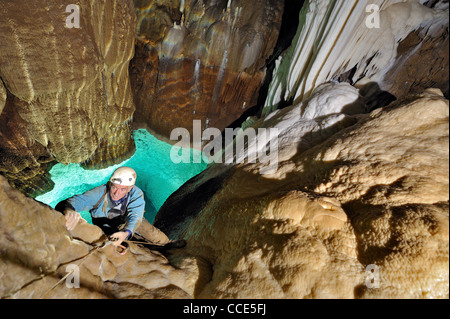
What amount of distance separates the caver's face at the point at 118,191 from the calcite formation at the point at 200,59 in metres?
3.71

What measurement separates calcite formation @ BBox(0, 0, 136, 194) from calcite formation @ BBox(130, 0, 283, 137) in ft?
1.94

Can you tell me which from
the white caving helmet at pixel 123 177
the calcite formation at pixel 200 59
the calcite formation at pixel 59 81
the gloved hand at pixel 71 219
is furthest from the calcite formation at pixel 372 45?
the gloved hand at pixel 71 219

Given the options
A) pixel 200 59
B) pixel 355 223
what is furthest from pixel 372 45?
pixel 200 59

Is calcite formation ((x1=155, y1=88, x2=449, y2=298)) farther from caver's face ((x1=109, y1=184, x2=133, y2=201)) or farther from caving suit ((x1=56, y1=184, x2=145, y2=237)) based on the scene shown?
caver's face ((x1=109, y1=184, x2=133, y2=201))

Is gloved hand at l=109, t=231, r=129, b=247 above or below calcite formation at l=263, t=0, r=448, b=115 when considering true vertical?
below

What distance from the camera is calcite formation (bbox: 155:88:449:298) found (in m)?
1.37

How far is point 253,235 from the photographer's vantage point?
2070 mm

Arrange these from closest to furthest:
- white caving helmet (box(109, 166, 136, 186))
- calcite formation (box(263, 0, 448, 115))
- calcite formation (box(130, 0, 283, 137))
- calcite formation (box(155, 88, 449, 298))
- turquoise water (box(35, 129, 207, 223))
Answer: calcite formation (box(155, 88, 449, 298)), white caving helmet (box(109, 166, 136, 186)), calcite formation (box(263, 0, 448, 115)), calcite formation (box(130, 0, 283, 137)), turquoise water (box(35, 129, 207, 223))

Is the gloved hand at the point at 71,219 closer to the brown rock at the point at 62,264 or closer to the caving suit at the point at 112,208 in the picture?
the brown rock at the point at 62,264

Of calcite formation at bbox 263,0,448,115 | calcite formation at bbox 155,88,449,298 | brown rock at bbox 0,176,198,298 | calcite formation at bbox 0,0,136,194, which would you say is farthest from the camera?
calcite formation at bbox 0,0,136,194

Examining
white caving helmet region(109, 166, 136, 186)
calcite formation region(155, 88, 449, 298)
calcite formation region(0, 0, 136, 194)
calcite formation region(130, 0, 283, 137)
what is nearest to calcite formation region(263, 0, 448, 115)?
calcite formation region(155, 88, 449, 298)

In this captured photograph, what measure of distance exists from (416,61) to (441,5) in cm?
68

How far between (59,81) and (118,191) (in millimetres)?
2489
